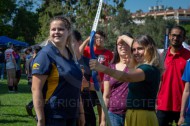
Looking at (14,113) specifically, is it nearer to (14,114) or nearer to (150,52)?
(14,114)

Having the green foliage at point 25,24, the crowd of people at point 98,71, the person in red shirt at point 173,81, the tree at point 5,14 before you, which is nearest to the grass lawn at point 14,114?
the person in red shirt at point 173,81

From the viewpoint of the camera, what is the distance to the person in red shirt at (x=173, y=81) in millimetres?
5406

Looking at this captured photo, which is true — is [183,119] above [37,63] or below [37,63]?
below

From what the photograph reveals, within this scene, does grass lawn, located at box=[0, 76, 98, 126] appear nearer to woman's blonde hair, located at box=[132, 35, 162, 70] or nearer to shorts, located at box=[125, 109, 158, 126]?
shorts, located at box=[125, 109, 158, 126]

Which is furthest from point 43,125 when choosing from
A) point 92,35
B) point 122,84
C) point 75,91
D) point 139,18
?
point 139,18

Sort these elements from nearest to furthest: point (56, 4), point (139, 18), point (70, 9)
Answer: point (70, 9) < point (56, 4) < point (139, 18)

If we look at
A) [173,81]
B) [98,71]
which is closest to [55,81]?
[98,71]

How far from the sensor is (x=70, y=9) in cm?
2875

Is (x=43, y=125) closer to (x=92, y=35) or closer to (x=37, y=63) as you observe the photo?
(x=37, y=63)

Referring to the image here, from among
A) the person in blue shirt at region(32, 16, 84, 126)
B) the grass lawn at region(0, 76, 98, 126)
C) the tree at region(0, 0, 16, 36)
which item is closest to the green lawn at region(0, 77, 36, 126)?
the grass lawn at region(0, 76, 98, 126)

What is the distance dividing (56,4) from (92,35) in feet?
92.4

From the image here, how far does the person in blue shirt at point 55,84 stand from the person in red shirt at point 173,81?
6.24ft

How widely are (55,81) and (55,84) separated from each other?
0.03 meters

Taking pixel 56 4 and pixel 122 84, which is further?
pixel 56 4
